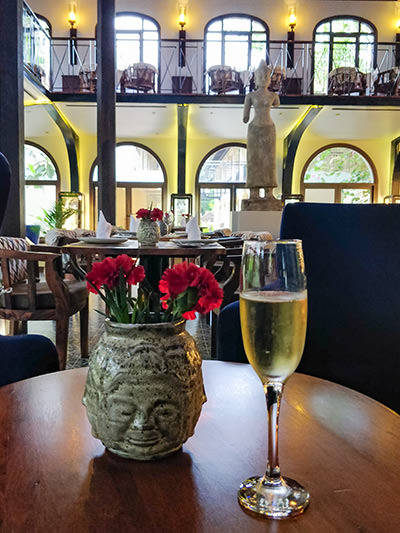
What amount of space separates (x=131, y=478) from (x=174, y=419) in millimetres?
80

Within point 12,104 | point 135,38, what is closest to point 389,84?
point 135,38

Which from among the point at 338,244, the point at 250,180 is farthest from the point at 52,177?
the point at 338,244

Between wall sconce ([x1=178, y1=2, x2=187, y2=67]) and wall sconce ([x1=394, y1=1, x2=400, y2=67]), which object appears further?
wall sconce ([x1=394, y1=1, x2=400, y2=67])

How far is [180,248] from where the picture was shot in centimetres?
246

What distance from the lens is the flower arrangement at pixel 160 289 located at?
0.53 m

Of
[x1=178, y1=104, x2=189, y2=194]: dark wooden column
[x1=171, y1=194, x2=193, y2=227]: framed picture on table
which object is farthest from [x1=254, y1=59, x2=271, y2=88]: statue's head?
[x1=171, y1=194, x2=193, y2=227]: framed picture on table

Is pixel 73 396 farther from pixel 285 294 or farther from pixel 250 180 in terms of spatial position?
pixel 250 180

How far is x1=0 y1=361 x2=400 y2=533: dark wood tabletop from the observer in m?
0.44

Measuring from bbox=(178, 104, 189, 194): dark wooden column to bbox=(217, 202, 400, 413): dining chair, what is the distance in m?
9.52

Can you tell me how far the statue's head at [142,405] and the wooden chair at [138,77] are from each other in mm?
10246

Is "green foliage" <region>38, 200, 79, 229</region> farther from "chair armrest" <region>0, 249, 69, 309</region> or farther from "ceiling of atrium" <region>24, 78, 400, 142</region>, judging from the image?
"chair armrest" <region>0, 249, 69, 309</region>

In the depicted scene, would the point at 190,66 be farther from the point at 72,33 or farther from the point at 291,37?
the point at 72,33

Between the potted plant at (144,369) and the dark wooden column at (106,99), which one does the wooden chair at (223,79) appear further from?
the potted plant at (144,369)

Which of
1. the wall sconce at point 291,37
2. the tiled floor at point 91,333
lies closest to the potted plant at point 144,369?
the tiled floor at point 91,333
